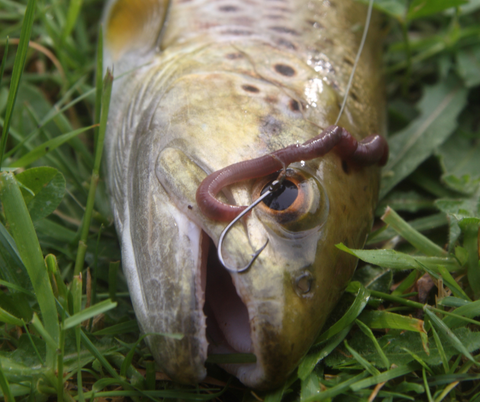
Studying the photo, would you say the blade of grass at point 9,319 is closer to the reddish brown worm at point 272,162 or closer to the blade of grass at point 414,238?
the reddish brown worm at point 272,162

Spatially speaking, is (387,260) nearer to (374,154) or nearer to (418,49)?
(374,154)

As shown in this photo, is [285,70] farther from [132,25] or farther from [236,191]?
[132,25]

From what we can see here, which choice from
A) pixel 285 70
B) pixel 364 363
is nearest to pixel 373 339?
pixel 364 363

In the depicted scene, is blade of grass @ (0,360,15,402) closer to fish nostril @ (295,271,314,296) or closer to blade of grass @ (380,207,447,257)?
fish nostril @ (295,271,314,296)

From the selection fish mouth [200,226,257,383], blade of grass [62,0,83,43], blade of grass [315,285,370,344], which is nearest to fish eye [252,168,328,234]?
fish mouth [200,226,257,383]

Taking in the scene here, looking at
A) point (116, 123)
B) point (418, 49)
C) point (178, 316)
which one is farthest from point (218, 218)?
point (418, 49)

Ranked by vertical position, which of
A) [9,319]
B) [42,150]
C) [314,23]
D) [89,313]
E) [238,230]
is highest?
[314,23]
